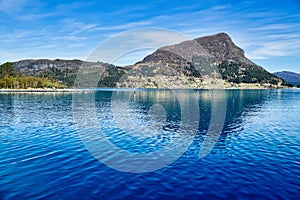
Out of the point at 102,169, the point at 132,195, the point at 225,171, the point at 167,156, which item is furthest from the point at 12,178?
the point at 225,171

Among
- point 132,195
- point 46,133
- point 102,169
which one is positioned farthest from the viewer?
point 46,133

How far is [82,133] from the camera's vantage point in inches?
1886

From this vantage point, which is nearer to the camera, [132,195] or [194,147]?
[132,195]

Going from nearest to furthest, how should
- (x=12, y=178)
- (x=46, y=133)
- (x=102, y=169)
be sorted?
1. (x=12, y=178)
2. (x=102, y=169)
3. (x=46, y=133)

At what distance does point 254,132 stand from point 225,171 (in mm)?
27022

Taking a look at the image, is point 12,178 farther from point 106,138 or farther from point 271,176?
point 271,176

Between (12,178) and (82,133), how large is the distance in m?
24.1

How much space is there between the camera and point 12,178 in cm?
2383

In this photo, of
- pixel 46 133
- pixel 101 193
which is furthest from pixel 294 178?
pixel 46 133

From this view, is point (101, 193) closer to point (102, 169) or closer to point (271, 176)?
point (102, 169)

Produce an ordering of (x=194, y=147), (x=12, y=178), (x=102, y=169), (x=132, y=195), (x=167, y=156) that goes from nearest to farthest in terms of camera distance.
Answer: (x=132, y=195) < (x=12, y=178) < (x=102, y=169) < (x=167, y=156) < (x=194, y=147)

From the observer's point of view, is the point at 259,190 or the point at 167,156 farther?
the point at 167,156

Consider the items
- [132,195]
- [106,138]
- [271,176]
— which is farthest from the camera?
[106,138]

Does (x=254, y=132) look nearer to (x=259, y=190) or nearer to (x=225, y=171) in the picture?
(x=225, y=171)
